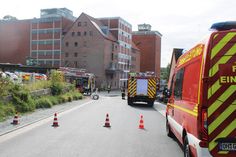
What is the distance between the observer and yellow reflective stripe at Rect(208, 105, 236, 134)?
5591 millimetres

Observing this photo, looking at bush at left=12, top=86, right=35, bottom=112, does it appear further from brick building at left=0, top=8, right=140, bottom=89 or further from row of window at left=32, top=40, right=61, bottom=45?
row of window at left=32, top=40, right=61, bottom=45

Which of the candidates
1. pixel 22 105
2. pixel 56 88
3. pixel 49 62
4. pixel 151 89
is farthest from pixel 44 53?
pixel 22 105

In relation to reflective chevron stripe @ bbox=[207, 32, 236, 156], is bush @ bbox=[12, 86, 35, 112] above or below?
below

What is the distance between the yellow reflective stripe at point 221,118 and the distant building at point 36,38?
83.8 meters

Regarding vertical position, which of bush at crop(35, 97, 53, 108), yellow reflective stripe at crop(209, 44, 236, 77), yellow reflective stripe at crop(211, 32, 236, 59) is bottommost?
bush at crop(35, 97, 53, 108)

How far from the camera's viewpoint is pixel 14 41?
98438mm

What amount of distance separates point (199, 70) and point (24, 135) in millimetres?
6879

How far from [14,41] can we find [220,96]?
9871cm

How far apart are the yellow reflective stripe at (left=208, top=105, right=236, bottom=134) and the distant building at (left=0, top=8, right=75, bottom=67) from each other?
8377 centimetres

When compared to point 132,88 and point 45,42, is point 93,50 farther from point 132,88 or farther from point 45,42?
point 132,88

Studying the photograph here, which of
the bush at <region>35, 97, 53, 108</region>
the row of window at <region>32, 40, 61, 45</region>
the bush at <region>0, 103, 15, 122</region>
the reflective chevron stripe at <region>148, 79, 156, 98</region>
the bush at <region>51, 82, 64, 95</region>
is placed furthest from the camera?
the row of window at <region>32, 40, 61, 45</region>

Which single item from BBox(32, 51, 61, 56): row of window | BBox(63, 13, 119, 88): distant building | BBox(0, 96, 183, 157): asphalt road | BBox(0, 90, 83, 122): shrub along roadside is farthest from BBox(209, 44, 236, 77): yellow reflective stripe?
BBox(32, 51, 61, 56): row of window

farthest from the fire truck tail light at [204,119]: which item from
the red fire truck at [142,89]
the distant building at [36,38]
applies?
the distant building at [36,38]

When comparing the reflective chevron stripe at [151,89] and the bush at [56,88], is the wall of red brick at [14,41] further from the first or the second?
the reflective chevron stripe at [151,89]
